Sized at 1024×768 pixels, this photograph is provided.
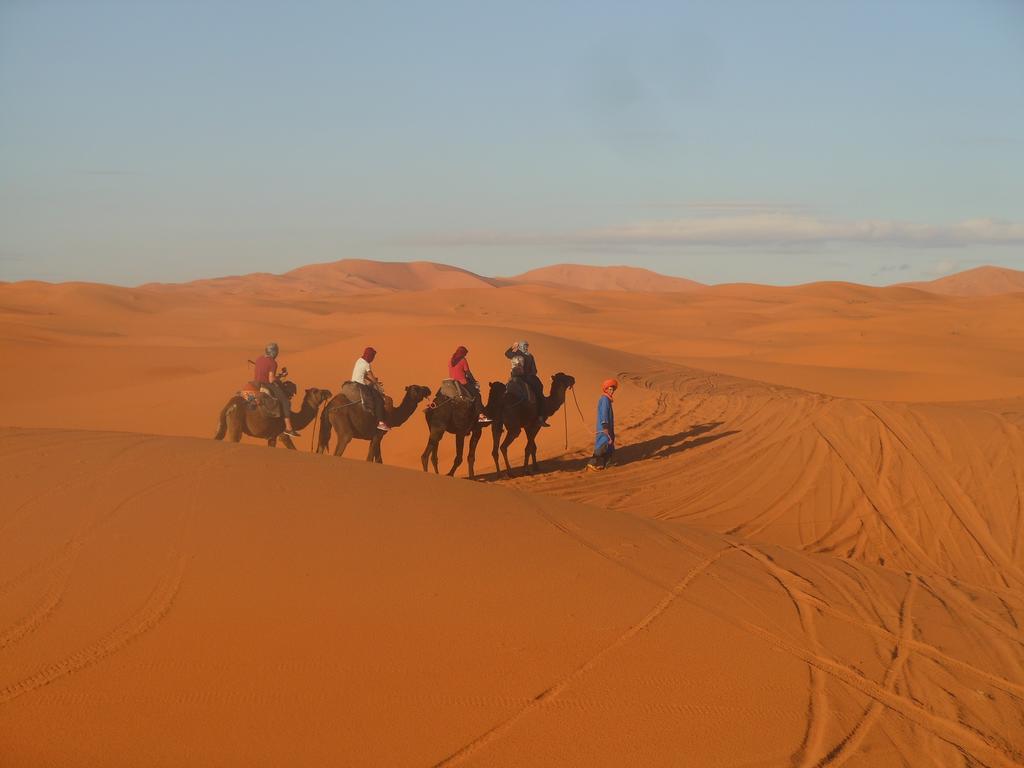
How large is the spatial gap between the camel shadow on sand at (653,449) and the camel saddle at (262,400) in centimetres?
385

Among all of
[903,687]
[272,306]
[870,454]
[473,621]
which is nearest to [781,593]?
[903,687]

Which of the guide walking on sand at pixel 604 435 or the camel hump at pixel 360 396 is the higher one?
the camel hump at pixel 360 396

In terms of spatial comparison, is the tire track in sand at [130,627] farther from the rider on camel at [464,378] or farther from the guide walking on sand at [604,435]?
the guide walking on sand at [604,435]

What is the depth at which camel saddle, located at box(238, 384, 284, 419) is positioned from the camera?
55.4ft

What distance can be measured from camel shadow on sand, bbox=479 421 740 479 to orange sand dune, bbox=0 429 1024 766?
869cm

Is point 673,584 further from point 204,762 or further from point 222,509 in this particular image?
point 204,762

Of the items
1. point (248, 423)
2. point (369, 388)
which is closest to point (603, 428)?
point (369, 388)

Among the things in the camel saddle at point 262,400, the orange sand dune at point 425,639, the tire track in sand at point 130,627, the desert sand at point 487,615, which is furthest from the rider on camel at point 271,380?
the tire track in sand at point 130,627

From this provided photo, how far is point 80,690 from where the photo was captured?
550 centimetres

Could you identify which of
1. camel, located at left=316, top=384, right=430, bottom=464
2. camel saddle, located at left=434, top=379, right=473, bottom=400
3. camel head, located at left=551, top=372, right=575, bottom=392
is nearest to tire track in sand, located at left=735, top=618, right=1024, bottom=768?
camel saddle, located at left=434, top=379, right=473, bottom=400

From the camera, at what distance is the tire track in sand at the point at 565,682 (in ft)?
17.5

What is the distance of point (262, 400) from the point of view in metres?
16.9

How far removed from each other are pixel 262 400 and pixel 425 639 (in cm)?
1100

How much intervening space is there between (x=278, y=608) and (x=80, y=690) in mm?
1477
